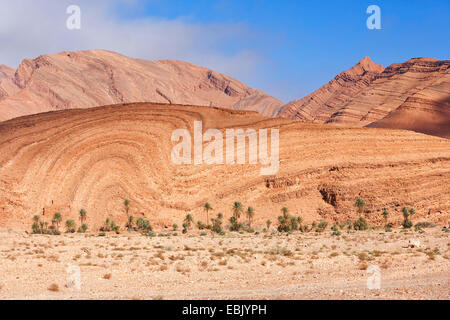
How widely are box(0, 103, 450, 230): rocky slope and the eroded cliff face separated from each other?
9261cm

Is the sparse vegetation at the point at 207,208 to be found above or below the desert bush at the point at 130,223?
above

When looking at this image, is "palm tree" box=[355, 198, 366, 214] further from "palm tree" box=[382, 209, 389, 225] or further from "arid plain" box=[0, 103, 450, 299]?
"arid plain" box=[0, 103, 450, 299]

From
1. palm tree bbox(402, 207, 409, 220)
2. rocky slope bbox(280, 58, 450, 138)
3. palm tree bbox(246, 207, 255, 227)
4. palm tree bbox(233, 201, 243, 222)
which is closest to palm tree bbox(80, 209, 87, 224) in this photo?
palm tree bbox(233, 201, 243, 222)

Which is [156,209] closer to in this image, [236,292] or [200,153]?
[200,153]

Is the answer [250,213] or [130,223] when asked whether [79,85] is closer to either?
[130,223]

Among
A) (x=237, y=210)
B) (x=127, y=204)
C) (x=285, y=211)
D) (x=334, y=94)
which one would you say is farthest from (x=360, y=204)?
(x=334, y=94)

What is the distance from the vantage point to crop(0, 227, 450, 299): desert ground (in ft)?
41.9

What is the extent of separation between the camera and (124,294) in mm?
13141

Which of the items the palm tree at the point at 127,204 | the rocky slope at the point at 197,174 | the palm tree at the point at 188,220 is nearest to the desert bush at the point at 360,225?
the rocky slope at the point at 197,174

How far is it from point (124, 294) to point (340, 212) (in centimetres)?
3582

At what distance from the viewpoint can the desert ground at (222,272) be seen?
12766 millimetres

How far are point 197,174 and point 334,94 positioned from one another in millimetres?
123952

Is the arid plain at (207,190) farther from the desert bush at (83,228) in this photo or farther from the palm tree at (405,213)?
the palm tree at (405,213)
